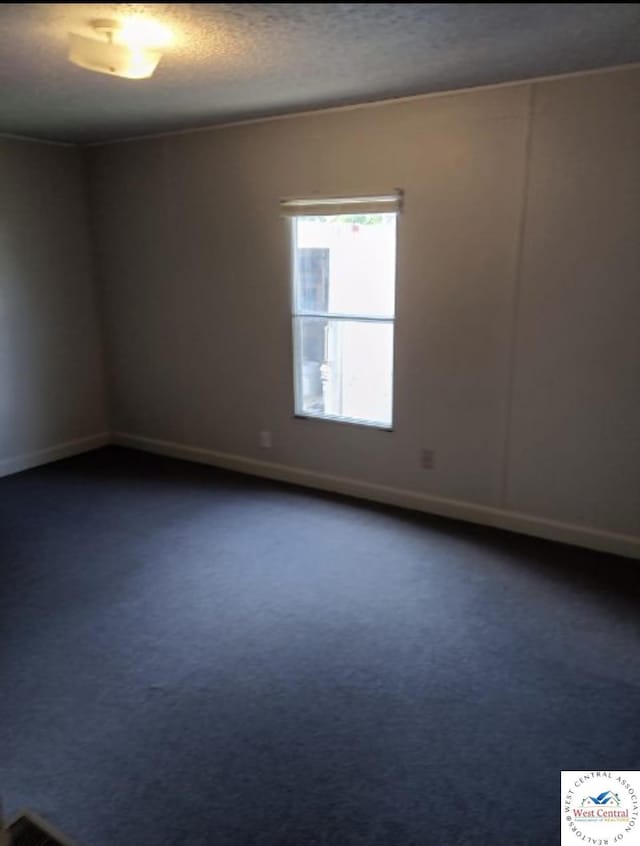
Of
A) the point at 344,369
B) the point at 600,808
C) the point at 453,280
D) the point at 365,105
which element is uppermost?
the point at 365,105

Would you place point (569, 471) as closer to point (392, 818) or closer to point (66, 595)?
point (392, 818)

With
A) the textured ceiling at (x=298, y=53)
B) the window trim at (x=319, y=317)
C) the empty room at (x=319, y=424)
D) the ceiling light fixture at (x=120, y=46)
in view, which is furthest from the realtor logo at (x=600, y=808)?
the ceiling light fixture at (x=120, y=46)

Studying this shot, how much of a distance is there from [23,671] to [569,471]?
9.13 ft

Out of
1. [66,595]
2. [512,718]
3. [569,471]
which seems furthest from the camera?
[569,471]

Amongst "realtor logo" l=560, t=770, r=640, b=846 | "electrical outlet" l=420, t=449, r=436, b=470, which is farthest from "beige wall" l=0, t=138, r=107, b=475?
"realtor logo" l=560, t=770, r=640, b=846

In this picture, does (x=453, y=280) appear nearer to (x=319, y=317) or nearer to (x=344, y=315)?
(x=344, y=315)

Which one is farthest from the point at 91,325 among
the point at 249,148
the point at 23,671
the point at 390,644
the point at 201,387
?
the point at 390,644

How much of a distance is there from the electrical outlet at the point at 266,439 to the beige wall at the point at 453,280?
0.07 metres

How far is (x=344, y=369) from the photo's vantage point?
4121 mm

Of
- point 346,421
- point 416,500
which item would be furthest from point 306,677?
point 346,421

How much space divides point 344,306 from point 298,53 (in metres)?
1.69

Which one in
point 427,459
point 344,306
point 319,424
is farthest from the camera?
point 319,424

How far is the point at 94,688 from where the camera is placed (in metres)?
2.38

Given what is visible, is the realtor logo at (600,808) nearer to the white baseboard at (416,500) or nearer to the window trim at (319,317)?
the white baseboard at (416,500)
